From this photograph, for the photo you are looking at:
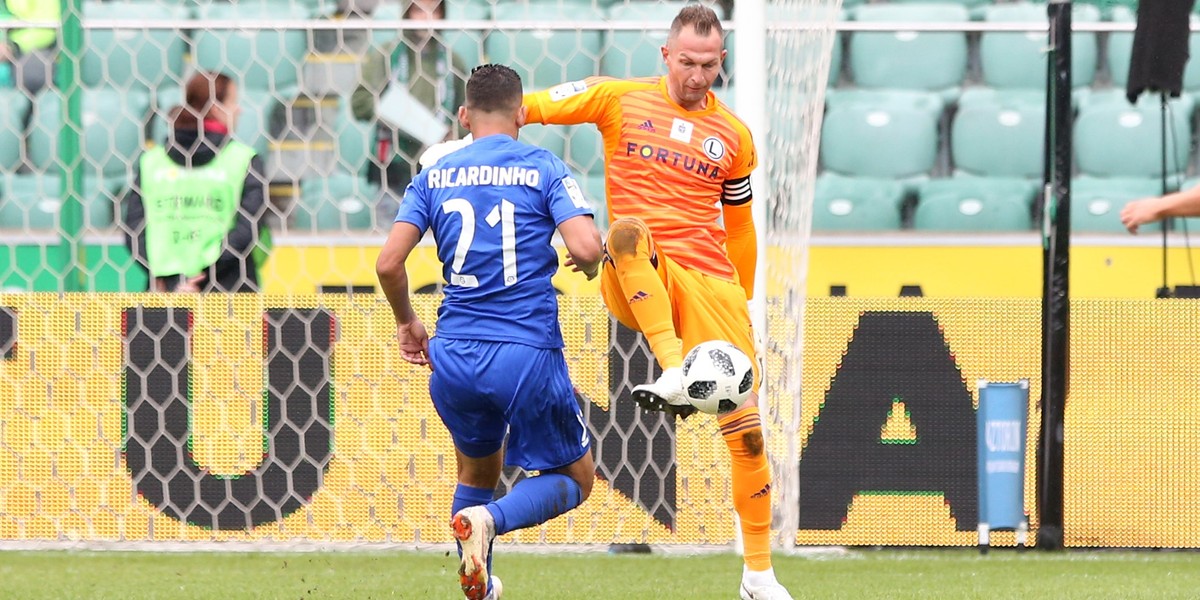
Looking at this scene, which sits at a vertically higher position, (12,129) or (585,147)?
(585,147)

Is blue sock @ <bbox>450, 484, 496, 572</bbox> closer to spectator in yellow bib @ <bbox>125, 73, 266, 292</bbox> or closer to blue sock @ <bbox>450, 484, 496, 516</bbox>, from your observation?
blue sock @ <bbox>450, 484, 496, 516</bbox>

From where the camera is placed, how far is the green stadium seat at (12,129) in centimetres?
657

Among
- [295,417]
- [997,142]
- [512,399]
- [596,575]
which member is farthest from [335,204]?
[997,142]

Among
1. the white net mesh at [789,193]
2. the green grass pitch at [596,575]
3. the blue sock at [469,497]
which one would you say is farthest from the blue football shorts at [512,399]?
the white net mesh at [789,193]

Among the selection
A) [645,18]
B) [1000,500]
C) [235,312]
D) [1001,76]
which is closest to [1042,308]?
[1000,500]

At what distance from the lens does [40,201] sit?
297 inches

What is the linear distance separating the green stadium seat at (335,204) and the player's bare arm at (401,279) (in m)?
2.83

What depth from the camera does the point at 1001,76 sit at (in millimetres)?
9047

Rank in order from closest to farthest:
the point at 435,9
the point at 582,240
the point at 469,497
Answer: the point at 582,240, the point at 469,497, the point at 435,9

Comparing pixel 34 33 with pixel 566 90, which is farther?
pixel 34 33

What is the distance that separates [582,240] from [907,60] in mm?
5631

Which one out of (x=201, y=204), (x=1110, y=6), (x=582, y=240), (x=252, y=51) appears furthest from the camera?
(x=1110, y=6)

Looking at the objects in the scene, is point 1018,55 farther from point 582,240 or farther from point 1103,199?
point 582,240

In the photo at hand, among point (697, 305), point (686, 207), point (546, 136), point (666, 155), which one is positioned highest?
point (546, 136)
